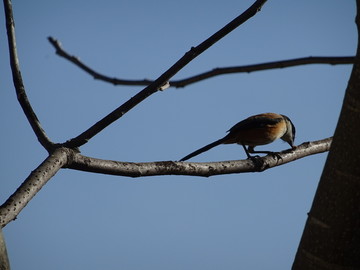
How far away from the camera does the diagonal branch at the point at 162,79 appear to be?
2396 mm

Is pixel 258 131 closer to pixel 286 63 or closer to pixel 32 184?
pixel 286 63

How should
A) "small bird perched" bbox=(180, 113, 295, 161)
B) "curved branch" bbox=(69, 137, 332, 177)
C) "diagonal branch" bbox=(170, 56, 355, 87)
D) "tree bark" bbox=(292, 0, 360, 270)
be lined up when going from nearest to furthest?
"tree bark" bbox=(292, 0, 360, 270) → "curved branch" bbox=(69, 137, 332, 177) → "diagonal branch" bbox=(170, 56, 355, 87) → "small bird perched" bbox=(180, 113, 295, 161)

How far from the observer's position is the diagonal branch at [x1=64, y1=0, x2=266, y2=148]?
2396 mm

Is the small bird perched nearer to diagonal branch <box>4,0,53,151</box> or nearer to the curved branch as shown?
the curved branch

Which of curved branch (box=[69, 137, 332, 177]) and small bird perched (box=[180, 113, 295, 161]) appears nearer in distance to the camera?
curved branch (box=[69, 137, 332, 177])

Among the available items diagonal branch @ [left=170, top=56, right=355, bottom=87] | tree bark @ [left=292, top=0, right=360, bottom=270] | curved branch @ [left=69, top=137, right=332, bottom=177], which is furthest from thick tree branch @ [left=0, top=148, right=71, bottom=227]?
diagonal branch @ [left=170, top=56, right=355, bottom=87]

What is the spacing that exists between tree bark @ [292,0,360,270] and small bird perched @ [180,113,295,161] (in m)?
4.19

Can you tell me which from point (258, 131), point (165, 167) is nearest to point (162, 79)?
point (165, 167)

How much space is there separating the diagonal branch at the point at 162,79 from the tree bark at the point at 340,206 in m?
1.10

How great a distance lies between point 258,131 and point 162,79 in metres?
3.86

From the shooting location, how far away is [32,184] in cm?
200

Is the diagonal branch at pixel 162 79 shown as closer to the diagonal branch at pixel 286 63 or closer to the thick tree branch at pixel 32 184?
the thick tree branch at pixel 32 184

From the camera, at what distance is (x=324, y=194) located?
4.76 feet

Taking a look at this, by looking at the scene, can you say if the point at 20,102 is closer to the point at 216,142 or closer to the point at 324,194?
the point at 324,194
